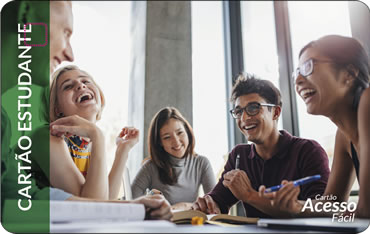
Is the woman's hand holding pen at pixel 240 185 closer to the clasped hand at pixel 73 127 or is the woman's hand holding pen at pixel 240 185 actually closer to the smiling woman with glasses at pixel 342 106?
the smiling woman with glasses at pixel 342 106

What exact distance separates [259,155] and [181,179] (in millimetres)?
266

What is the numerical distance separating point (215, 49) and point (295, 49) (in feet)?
1.46

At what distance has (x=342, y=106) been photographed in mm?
638

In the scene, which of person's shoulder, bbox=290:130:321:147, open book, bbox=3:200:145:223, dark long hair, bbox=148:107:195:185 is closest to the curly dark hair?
person's shoulder, bbox=290:130:321:147

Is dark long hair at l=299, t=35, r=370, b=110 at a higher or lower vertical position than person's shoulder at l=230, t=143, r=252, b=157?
higher

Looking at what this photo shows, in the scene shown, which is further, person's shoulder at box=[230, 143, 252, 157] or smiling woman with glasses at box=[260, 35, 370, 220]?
person's shoulder at box=[230, 143, 252, 157]

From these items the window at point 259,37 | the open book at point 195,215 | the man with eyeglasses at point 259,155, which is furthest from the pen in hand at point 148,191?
the window at point 259,37

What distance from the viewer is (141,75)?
1.39 meters

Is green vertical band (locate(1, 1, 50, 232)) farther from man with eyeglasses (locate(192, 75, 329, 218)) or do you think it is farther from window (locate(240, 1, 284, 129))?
window (locate(240, 1, 284, 129))

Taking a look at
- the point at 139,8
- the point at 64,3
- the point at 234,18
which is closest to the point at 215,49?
the point at 234,18

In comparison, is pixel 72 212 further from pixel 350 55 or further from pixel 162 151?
pixel 350 55

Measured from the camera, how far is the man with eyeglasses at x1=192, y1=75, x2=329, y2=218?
0.75 m

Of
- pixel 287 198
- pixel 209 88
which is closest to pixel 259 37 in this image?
pixel 209 88

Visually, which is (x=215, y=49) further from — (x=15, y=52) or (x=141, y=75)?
(x=15, y=52)
